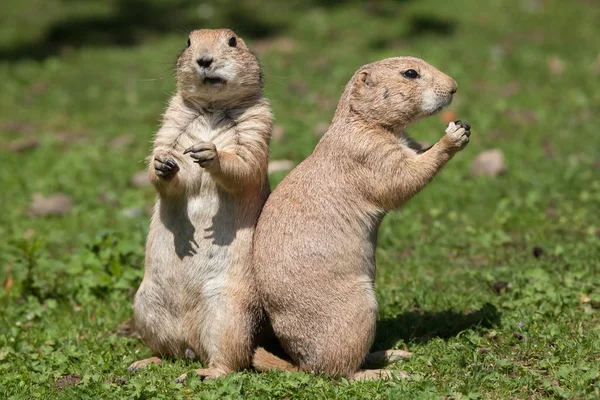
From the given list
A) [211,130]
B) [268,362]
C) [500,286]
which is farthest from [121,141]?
[268,362]

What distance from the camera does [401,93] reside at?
4.68 meters

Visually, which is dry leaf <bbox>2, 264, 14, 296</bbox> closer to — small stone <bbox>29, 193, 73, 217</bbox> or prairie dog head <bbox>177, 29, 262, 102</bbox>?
small stone <bbox>29, 193, 73, 217</bbox>

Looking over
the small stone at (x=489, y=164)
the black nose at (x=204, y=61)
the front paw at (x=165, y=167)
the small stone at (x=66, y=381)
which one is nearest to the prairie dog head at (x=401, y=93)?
the black nose at (x=204, y=61)

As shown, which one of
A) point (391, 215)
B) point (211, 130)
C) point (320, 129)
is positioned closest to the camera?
point (211, 130)

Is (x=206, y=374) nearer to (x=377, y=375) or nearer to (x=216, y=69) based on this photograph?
(x=377, y=375)

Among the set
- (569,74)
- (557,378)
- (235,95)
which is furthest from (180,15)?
(557,378)

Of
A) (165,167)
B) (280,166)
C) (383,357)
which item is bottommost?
(383,357)

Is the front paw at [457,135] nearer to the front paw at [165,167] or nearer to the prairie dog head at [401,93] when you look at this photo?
the prairie dog head at [401,93]

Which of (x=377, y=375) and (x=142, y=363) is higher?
(x=377, y=375)

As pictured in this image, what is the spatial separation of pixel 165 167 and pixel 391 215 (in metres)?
2.94

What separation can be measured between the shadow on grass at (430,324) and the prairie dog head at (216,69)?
171 cm

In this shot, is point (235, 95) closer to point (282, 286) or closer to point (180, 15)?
point (282, 286)

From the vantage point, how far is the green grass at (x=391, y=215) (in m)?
4.60

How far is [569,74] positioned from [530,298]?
6426 mm
